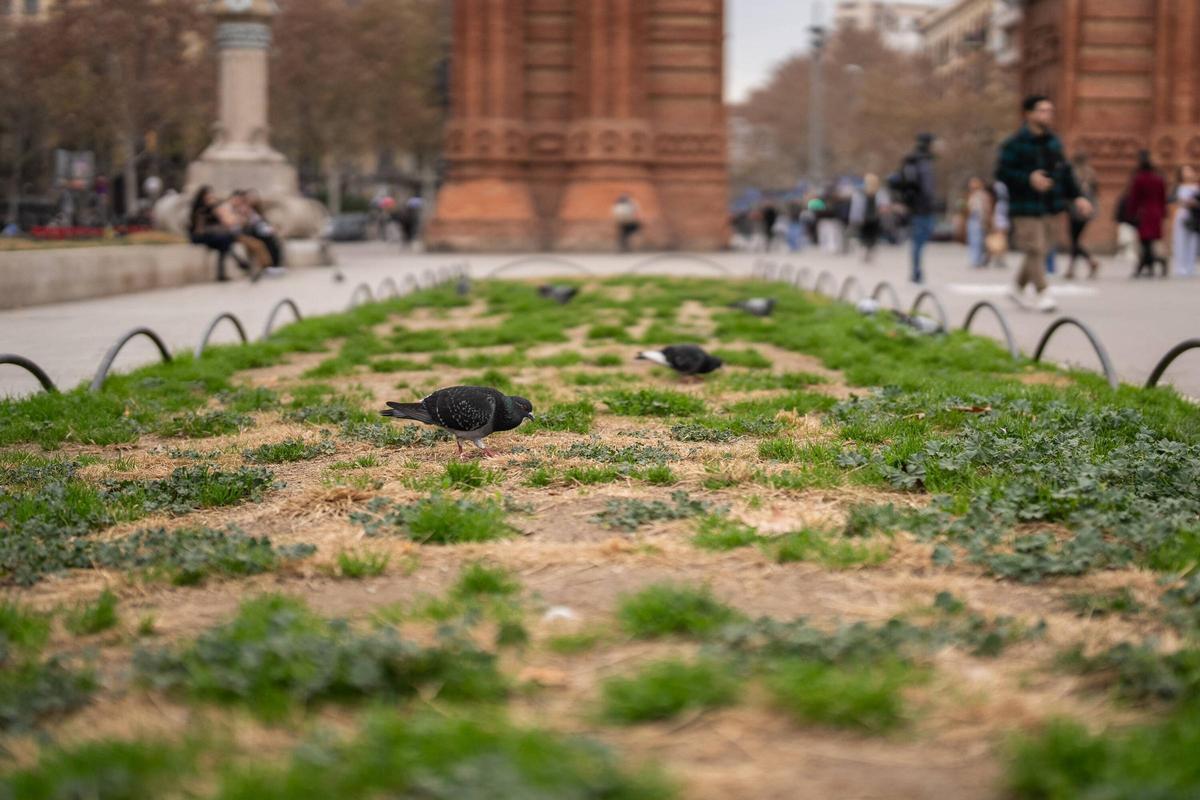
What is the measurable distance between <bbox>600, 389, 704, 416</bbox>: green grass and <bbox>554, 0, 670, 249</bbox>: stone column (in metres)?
28.8

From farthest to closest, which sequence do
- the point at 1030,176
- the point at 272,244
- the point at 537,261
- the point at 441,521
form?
the point at 537,261 → the point at 272,244 → the point at 1030,176 → the point at 441,521

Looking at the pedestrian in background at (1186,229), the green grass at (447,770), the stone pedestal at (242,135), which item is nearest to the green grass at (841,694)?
the green grass at (447,770)

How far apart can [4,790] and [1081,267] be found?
100ft

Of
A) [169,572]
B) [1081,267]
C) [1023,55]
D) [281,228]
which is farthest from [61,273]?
[1023,55]

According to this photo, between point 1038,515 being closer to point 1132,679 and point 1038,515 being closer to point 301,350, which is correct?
point 1132,679

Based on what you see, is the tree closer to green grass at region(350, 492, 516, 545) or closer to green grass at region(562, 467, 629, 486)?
green grass at region(562, 467, 629, 486)

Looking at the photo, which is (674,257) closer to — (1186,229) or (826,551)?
(1186,229)

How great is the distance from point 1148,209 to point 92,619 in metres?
25.0

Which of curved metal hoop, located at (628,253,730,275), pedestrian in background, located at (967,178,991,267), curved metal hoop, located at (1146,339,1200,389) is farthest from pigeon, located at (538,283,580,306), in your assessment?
pedestrian in background, located at (967,178,991,267)

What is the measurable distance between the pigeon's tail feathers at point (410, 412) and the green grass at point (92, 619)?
2.73 metres

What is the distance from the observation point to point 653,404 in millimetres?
9789

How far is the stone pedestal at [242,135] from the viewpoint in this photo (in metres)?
31.2

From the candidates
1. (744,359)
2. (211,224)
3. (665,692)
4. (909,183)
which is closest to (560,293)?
(744,359)

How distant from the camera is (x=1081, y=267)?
104 feet
